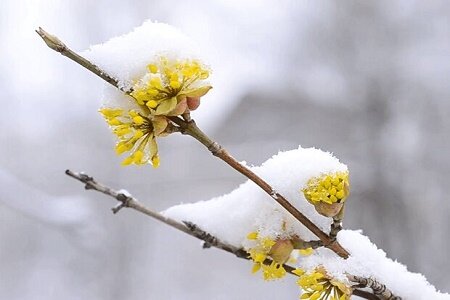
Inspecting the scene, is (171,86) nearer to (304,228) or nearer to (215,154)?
(215,154)

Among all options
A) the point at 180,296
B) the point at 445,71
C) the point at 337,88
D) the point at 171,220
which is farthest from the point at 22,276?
the point at 171,220

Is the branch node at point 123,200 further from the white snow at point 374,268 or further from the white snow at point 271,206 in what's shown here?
the white snow at point 374,268

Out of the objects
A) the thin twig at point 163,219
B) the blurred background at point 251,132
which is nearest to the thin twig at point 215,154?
the thin twig at point 163,219

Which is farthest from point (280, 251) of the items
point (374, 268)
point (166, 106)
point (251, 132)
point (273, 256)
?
point (251, 132)

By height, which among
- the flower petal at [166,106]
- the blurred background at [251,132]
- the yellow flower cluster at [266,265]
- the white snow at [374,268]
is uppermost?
the blurred background at [251,132]

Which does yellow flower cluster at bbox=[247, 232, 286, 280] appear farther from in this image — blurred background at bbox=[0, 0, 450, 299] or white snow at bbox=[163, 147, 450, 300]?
blurred background at bbox=[0, 0, 450, 299]

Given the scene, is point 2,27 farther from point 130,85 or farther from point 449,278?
point 130,85

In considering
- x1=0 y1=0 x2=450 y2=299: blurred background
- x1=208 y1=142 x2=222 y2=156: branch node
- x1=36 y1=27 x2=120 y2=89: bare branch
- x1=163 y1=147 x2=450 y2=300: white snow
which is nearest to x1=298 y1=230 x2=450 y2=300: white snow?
x1=163 y1=147 x2=450 y2=300: white snow
